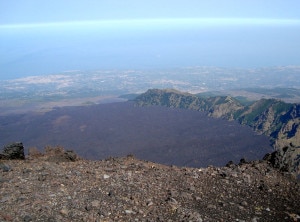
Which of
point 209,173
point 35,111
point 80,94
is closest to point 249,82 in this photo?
point 80,94

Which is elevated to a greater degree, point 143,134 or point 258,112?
point 258,112

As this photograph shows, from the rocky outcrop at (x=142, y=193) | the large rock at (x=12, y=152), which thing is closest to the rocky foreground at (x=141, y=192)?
the rocky outcrop at (x=142, y=193)

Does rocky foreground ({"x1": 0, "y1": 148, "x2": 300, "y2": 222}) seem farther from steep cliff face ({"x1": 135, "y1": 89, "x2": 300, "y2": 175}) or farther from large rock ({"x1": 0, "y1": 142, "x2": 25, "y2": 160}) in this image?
steep cliff face ({"x1": 135, "y1": 89, "x2": 300, "y2": 175})

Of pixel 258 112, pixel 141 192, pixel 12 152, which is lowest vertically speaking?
pixel 258 112

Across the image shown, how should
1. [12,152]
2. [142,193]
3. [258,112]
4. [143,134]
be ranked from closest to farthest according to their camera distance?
[142,193] < [12,152] < [143,134] < [258,112]

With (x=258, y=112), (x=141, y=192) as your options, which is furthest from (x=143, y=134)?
(x=141, y=192)

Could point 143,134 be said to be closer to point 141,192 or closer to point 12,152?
point 12,152

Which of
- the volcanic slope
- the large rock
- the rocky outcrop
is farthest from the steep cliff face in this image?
the large rock
